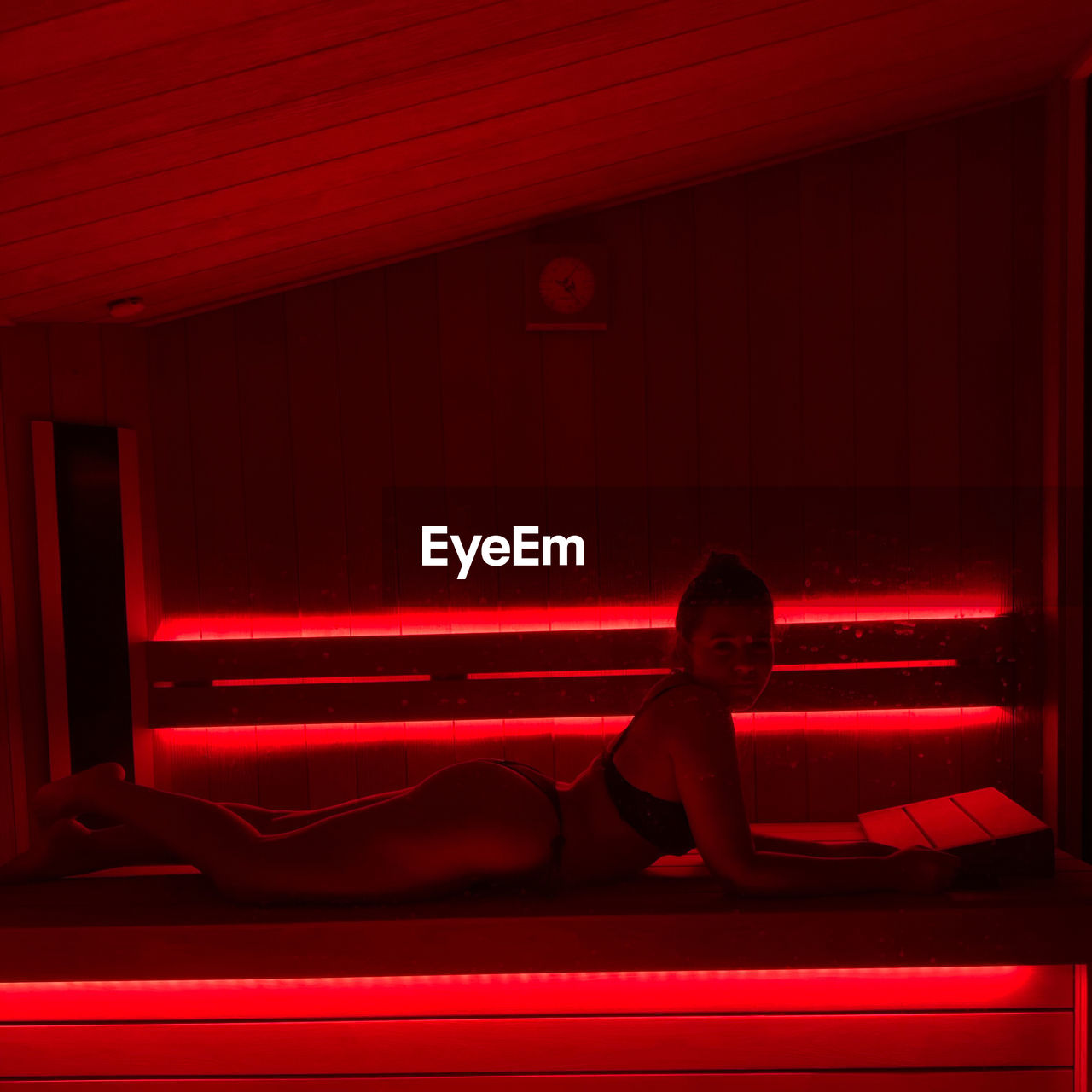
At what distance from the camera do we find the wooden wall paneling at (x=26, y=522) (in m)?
2.40

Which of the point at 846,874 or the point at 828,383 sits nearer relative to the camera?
the point at 846,874

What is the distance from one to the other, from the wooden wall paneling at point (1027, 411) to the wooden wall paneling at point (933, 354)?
185 millimetres

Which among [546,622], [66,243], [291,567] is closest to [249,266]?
[66,243]

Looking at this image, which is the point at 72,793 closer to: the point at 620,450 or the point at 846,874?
the point at 846,874

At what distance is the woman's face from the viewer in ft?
5.13

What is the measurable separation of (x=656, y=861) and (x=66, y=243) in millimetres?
1916

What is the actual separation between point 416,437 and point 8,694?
1373 millimetres

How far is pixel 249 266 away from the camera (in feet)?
8.17

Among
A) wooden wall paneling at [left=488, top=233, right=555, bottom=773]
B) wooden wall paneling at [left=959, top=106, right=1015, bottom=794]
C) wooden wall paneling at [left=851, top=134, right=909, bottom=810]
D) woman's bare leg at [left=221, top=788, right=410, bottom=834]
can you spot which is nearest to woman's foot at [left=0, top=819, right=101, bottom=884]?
woman's bare leg at [left=221, top=788, right=410, bottom=834]

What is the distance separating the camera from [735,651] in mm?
1563

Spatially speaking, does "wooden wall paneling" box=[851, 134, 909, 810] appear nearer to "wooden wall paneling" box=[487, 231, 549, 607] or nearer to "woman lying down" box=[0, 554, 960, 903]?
"wooden wall paneling" box=[487, 231, 549, 607]

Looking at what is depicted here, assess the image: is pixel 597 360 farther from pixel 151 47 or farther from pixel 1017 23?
pixel 151 47

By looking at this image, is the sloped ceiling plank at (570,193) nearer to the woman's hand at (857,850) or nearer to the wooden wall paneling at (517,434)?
the wooden wall paneling at (517,434)

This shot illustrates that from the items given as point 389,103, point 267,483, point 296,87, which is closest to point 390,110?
point 389,103
